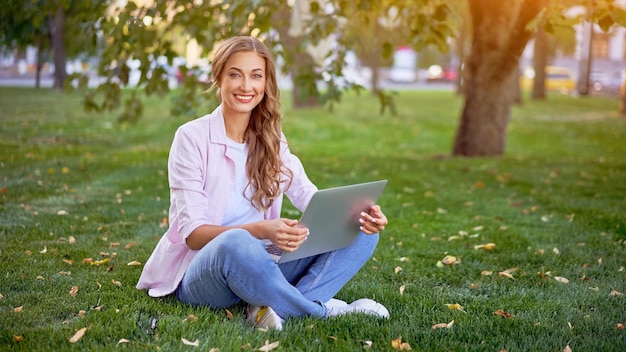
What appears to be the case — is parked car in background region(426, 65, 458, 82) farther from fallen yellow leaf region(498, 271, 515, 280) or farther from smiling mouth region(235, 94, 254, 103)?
smiling mouth region(235, 94, 254, 103)

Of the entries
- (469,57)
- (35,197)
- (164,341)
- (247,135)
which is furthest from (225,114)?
(469,57)

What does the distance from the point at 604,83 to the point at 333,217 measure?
145 ft

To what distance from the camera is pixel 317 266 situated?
149 inches

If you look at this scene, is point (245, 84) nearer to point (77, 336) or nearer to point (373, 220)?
point (373, 220)

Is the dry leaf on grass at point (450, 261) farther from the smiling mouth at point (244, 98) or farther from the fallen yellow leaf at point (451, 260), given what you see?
the smiling mouth at point (244, 98)

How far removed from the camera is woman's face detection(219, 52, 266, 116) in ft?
12.0

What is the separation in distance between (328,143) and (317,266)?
1036 cm

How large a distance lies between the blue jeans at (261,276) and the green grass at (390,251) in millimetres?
93

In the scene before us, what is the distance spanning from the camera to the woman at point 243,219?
133 inches

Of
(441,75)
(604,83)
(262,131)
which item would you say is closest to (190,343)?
(262,131)

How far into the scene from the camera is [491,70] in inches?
418

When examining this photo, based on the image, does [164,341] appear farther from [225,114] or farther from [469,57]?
[469,57]

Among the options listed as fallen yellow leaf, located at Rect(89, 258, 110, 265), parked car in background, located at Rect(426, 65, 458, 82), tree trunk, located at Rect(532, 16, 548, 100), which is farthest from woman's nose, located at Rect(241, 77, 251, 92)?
parked car in background, located at Rect(426, 65, 458, 82)

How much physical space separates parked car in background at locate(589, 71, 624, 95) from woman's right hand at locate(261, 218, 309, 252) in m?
36.7
